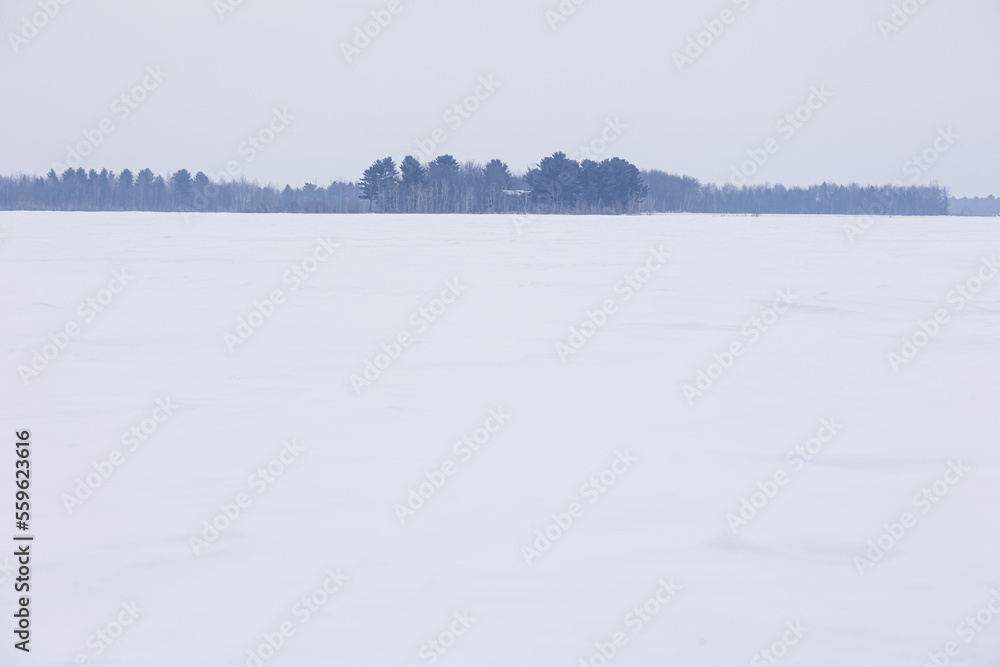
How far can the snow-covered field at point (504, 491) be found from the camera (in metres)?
2.50

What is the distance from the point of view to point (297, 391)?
5.31m

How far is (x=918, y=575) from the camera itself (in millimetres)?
2861

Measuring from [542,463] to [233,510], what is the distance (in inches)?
57.8

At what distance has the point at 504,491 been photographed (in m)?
3.63

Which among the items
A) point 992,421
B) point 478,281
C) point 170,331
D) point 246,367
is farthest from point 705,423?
point 478,281

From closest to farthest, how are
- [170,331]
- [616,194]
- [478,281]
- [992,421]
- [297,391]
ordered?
[992,421] → [297,391] → [170,331] → [478,281] → [616,194]

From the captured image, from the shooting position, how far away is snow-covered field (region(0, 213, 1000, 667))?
2502 millimetres

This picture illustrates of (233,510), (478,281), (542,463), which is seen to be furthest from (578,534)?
(478,281)

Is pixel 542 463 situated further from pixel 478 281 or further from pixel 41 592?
pixel 478 281

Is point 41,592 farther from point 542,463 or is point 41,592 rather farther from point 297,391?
point 297,391

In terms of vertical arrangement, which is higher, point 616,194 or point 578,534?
point 616,194

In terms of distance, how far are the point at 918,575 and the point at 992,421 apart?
2.31m

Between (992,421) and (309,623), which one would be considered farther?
(992,421)

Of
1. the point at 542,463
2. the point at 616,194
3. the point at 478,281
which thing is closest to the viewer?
the point at 542,463
